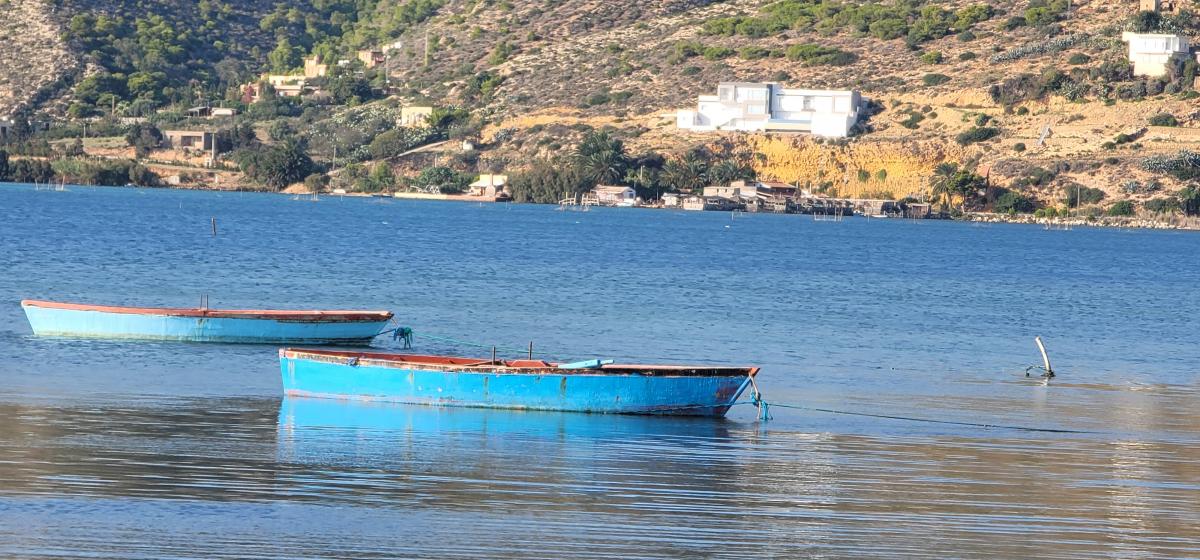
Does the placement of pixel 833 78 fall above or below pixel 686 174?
above

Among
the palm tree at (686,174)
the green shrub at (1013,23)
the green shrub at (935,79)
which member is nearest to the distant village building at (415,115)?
the palm tree at (686,174)

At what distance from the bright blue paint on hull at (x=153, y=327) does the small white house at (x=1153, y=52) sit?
4639 inches

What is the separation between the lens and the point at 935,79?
14825 centimetres

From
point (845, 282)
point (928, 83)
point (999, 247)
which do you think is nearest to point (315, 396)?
point (845, 282)

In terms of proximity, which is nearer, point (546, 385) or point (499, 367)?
point (546, 385)

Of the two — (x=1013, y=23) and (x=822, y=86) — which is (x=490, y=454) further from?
(x=1013, y=23)

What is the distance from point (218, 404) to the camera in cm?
2764

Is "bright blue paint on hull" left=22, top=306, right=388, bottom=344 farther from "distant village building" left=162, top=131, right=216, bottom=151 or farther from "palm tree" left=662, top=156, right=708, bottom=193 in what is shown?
"distant village building" left=162, top=131, right=216, bottom=151

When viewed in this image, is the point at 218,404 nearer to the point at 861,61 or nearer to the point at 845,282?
the point at 845,282

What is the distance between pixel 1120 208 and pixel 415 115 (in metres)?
68.7

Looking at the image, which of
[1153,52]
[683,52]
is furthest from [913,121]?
[683,52]

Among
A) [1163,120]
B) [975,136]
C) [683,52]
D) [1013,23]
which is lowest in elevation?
[975,136]

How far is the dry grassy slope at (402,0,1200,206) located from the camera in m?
137

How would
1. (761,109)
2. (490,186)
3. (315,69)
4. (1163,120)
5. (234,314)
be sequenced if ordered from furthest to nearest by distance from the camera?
(315,69)
(490,186)
(761,109)
(1163,120)
(234,314)
